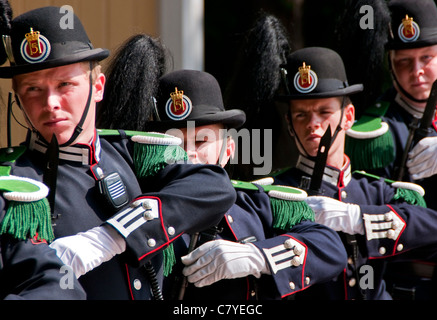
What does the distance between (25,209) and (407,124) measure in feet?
7.81

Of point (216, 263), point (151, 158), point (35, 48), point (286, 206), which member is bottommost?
point (216, 263)

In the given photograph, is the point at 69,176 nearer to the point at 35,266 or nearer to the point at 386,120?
the point at 35,266

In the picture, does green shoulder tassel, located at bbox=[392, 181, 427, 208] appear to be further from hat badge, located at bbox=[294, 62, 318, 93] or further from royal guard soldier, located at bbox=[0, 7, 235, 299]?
royal guard soldier, located at bbox=[0, 7, 235, 299]

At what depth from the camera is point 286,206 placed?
340 centimetres

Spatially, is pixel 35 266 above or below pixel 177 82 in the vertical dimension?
below

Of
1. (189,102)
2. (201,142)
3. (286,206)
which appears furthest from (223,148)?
(286,206)

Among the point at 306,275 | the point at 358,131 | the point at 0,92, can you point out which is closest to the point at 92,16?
the point at 0,92

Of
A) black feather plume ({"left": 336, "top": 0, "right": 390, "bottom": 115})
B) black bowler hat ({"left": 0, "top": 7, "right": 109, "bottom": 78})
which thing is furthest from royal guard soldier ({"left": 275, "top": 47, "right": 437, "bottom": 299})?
black bowler hat ({"left": 0, "top": 7, "right": 109, "bottom": 78})

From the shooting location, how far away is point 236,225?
3299 millimetres

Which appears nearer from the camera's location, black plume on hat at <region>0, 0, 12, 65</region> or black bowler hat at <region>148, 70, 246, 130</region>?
black plume on hat at <region>0, 0, 12, 65</region>

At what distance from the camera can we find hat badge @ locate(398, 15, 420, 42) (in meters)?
4.41

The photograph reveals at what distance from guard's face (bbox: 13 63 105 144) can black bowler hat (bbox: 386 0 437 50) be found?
2067 millimetres

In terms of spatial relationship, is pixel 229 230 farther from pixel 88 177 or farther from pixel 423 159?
pixel 423 159
